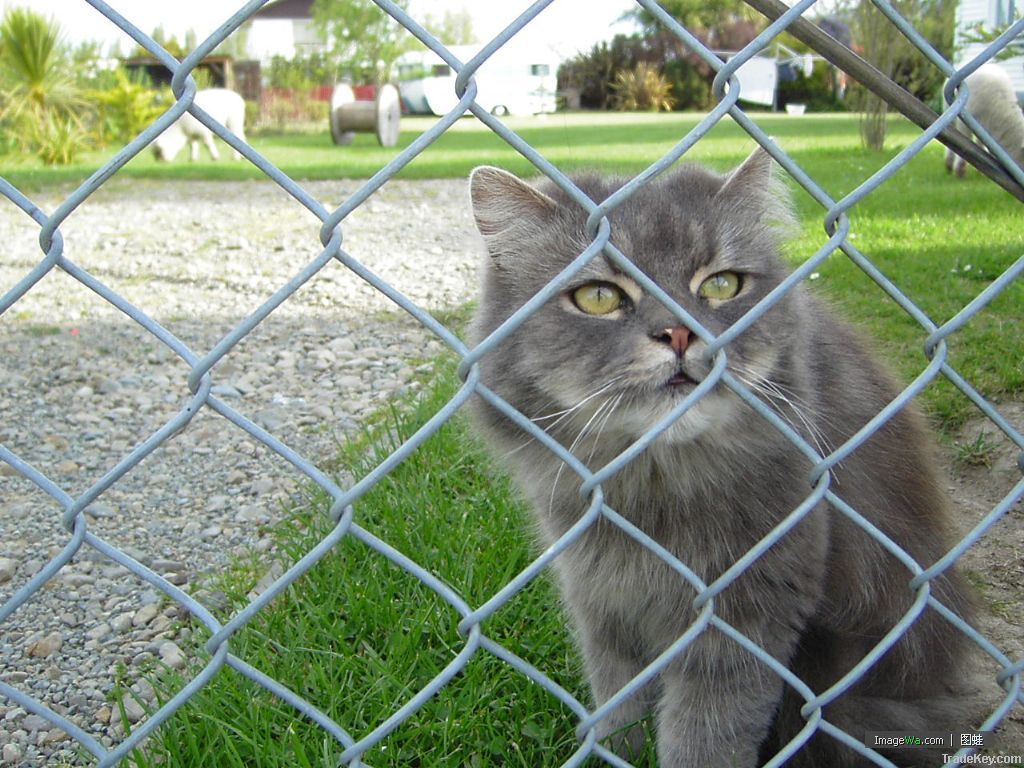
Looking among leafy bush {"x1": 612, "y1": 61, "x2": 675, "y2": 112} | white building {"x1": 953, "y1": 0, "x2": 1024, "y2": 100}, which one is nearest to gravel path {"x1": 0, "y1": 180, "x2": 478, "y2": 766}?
leafy bush {"x1": 612, "y1": 61, "x2": 675, "y2": 112}

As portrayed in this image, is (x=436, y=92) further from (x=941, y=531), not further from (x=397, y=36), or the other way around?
(x=941, y=531)

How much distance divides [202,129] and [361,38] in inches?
518

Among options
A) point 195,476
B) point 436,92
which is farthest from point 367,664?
point 436,92

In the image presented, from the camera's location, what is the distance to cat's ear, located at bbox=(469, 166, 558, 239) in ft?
6.33

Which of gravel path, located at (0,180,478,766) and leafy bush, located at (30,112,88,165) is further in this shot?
leafy bush, located at (30,112,88,165)

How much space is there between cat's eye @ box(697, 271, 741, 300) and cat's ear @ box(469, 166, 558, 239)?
1.22ft

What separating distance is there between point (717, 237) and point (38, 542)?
258cm

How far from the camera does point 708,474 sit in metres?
1.85

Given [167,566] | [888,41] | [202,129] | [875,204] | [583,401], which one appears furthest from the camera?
[202,129]

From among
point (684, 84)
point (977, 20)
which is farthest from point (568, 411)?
point (684, 84)

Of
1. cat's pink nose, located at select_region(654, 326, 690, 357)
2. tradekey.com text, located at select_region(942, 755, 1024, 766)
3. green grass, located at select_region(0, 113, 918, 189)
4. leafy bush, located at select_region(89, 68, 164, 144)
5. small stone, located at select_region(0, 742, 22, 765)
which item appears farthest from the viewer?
leafy bush, located at select_region(89, 68, 164, 144)

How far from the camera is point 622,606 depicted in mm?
1951

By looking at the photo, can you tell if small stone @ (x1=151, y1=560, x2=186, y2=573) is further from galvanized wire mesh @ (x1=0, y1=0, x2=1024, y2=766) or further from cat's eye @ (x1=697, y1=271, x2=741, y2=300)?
cat's eye @ (x1=697, y1=271, x2=741, y2=300)

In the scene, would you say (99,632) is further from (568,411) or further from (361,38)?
(361,38)
